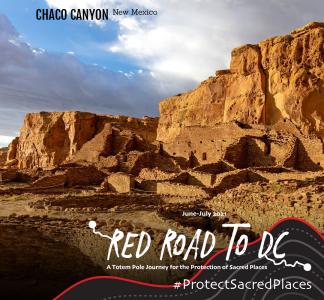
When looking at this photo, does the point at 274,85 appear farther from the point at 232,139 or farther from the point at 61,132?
the point at 61,132

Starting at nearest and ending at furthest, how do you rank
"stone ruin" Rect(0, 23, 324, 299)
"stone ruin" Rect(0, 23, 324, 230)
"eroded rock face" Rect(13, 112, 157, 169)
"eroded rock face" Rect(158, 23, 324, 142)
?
"stone ruin" Rect(0, 23, 324, 299), "stone ruin" Rect(0, 23, 324, 230), "eroded rock face" Rect(158, 23, 324, 142), "eroded rock face" Rect(13, 112, 157, 169)

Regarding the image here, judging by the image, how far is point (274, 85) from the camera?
29578 mm

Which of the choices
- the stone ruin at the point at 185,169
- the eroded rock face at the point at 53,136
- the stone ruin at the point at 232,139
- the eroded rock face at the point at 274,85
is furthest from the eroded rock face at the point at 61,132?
the eroded rock face at the point at 274,85

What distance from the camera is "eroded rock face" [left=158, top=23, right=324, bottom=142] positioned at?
88.9ft

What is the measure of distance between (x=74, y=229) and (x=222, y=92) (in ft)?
89.5

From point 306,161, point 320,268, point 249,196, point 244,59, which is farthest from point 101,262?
point 244,59

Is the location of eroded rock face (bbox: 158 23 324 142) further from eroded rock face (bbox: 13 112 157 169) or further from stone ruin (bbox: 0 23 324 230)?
eroded rock face (bbox: 13 112 157 169)

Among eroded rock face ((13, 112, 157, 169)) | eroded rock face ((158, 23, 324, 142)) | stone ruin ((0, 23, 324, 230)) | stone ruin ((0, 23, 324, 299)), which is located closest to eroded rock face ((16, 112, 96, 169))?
eroded rock face ((13, 112, 157, 169))

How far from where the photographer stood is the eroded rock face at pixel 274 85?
27.1 m

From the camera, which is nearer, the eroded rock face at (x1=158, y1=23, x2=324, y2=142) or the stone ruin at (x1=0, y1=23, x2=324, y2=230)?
the stone ruin at (x1=0, y1=23, x2=324, y2=230)

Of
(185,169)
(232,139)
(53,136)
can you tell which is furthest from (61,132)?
(232,139)

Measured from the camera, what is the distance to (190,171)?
19172 millimetres

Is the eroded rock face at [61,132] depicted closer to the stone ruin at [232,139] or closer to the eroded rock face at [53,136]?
the eroded rock face at [53,136]

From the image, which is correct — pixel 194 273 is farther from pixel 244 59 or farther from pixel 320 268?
pixel 244 59
